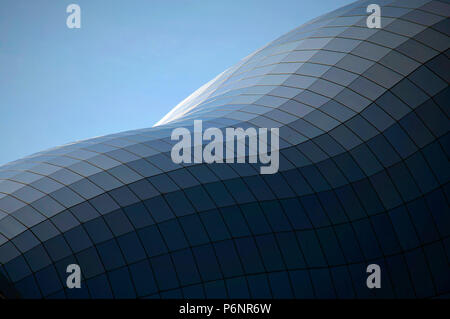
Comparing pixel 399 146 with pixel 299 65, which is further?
pixel 299 65

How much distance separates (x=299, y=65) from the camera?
3931cm

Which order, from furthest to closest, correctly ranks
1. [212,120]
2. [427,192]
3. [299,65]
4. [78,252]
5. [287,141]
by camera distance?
1. [299,65]
2. [212,120]
3. [287,141]
4. [427,192]
5. [78,252]

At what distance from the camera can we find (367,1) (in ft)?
138

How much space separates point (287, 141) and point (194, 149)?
783 cm

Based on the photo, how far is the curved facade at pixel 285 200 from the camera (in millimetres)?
24438

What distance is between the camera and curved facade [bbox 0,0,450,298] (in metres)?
24.4

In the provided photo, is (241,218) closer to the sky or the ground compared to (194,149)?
closer to the ground

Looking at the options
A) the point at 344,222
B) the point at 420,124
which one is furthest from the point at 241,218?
the point at 420,124

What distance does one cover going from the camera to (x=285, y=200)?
1131 inches

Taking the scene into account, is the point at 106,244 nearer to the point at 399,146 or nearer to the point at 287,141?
the point at 287,141

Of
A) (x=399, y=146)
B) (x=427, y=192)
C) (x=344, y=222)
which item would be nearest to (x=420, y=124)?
(x=399, y=146)
